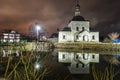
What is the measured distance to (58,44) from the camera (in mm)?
78000

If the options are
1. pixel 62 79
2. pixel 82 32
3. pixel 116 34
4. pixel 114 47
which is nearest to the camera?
pixel 62 79

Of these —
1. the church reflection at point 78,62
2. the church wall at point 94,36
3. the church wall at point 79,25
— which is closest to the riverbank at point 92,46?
the church wall at point 94,36

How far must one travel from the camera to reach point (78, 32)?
283 ft

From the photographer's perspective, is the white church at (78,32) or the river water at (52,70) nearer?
the river water at (52,70)

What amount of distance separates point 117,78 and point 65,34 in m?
65.4

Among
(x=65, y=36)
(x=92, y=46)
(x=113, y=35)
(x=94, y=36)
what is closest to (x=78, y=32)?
(x=65, y=36)

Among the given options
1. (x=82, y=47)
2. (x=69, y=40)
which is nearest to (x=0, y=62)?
(x=82, y=47)

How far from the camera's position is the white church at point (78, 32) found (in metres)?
84.9

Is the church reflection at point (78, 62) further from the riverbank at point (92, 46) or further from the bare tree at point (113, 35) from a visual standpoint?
the bare tree at point (113, 35)

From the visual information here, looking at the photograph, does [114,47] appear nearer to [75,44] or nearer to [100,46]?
[100,46]

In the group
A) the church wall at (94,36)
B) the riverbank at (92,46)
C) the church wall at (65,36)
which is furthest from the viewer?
the church wall at (94,36)

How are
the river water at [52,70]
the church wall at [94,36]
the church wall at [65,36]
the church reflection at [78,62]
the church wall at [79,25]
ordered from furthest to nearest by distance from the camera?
the church wall at [79,25] < the church wall at [94,36] < the church wall at [65,36] < the church reflection at [78,62] < the river water at [52,70]

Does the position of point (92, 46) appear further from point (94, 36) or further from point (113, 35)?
point (113, 35)

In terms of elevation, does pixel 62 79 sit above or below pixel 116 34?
below
